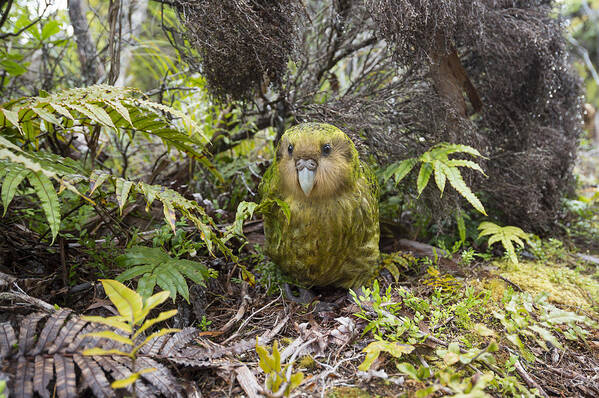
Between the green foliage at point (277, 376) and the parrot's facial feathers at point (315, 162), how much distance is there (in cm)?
96

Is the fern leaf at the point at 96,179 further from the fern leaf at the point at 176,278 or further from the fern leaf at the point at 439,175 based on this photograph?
the fern leaf at the point at 439,175

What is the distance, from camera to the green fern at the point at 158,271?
6.06 ft

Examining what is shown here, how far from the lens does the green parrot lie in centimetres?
215

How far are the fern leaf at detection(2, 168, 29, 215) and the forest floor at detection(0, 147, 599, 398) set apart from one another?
1.69ft

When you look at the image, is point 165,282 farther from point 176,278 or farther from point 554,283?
point 554,283

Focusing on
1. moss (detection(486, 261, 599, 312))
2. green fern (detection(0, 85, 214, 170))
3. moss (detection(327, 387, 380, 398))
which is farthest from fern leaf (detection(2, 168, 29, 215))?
moss (detection(486, 261, 599, 312))

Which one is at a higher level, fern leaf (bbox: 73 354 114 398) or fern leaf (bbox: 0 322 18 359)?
fern leaf (bbox: 0 322 18 359)

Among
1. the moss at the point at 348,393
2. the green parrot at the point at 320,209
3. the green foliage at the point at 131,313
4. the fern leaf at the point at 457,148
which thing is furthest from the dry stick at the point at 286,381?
the fern leaf at the point at 457,148

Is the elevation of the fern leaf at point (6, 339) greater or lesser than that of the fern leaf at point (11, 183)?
lesser

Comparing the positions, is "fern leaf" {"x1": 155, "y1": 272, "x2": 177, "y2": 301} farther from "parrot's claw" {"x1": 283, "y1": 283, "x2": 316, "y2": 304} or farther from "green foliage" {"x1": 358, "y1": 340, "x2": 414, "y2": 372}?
"green foliage" {"x1": 358, "y1": 340, "x2": 414, "y2": 372}

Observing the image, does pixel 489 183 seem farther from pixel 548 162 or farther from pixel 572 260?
pixel 572 260

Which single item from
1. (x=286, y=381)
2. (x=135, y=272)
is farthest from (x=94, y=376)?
(x=286, y=381)

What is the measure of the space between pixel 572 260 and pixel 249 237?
9.91ft

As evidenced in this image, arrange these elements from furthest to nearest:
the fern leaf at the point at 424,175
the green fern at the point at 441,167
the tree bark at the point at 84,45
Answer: the tree bark at the point at 84,45, the fern leaf at the point at 424,175, the green fern at the point at 441,167
